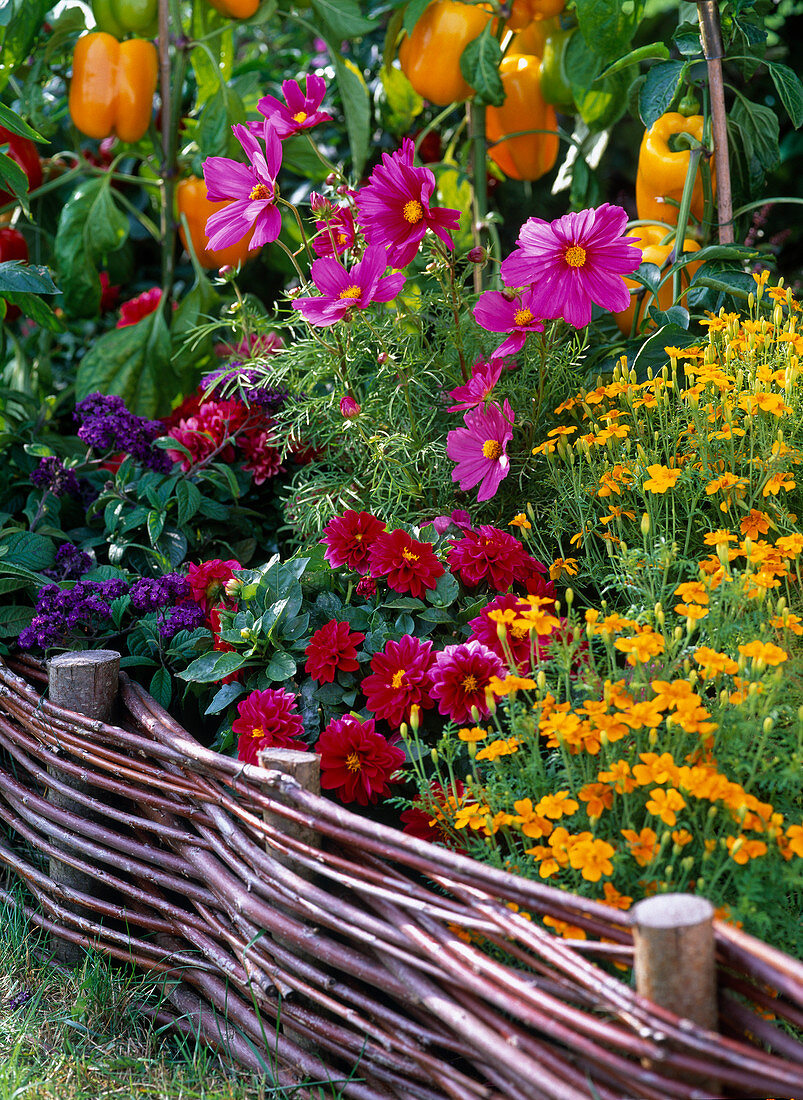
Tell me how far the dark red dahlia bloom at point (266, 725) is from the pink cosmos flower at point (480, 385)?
0.37m

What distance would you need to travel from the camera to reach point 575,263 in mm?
951

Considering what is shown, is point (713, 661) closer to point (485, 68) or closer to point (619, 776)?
point (619, 776)

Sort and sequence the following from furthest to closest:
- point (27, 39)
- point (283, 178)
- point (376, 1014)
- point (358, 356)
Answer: point (283, 178)
point (27, 39)
point (358, 356)
point (376, 1014)

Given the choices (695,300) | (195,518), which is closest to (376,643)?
(195,518)

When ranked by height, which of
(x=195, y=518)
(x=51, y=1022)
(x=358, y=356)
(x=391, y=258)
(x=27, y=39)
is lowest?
(x=51, y=1022)

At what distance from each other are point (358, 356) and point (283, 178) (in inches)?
54.7

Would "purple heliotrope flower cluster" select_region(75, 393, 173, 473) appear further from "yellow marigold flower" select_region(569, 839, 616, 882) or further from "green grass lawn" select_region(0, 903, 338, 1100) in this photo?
"yellow marigold flower" select_region(569, 839, 616, 882)

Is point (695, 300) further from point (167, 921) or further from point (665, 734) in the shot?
point (167, 921)

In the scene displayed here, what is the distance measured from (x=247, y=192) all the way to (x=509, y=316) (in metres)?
0.33

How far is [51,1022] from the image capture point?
38.2 inches

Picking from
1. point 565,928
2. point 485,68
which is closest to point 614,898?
point 565,928

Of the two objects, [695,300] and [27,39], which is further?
[27,39]

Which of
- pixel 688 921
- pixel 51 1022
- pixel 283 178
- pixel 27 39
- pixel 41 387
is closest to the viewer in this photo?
pixel 688 921

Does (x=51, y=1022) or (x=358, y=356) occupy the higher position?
(x=358, y=356)
